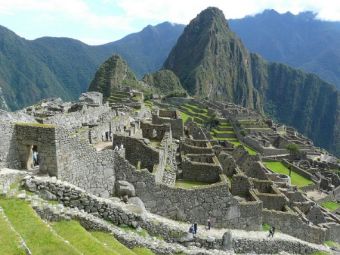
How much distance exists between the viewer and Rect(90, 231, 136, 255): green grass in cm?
1495

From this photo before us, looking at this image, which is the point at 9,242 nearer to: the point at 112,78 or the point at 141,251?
the point at 141,251

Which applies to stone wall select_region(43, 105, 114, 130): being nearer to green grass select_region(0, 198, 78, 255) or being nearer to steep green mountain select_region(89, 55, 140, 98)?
green grass select_region(0, 198, 78, 255)

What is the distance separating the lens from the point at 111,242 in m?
15.5

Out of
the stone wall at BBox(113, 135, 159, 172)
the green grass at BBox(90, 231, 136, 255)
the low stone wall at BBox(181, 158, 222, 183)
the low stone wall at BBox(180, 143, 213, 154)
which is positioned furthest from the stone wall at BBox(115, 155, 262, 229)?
the low stone wall at BBox(180, 143, 213, 154)

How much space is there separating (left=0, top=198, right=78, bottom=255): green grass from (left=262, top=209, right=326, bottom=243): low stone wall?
59.0 ft

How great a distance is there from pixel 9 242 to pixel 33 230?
1654mm

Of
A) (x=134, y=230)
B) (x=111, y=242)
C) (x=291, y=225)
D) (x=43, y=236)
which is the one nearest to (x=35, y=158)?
(x=134, y=230)

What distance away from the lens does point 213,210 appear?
2364 centimetres

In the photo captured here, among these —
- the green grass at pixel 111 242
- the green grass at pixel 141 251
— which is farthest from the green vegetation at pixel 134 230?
the green grass at pixel 111 242

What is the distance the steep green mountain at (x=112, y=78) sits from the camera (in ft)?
525

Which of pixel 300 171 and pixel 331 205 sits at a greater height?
pixel 300 171

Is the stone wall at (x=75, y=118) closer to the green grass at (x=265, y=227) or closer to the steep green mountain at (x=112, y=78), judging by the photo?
the green grass at (x=265, y=227)

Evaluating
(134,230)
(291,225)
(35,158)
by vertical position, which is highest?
(35,158)

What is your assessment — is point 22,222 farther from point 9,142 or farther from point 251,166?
point 251,166
